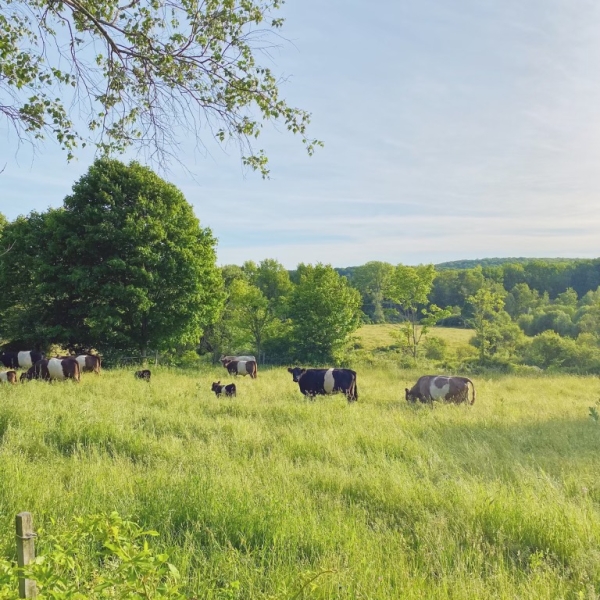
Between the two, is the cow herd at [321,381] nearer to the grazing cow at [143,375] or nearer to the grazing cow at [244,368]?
the grazing cow at [143,375]

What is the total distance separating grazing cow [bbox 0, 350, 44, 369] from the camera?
20.9 metres

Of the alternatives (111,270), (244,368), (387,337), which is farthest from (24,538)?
(387,337)

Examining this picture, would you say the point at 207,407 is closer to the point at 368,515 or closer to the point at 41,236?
the point at 368,515

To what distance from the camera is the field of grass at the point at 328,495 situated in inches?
131

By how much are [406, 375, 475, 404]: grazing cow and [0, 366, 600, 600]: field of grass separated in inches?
157

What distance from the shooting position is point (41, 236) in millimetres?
23438

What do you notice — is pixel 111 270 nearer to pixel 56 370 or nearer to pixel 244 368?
pixel 56 370

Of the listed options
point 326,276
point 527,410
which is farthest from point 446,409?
point 326,276

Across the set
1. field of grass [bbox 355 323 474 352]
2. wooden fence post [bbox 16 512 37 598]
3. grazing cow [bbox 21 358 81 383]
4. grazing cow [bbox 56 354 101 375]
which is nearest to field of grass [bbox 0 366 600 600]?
wooden fence post [bbox 16 512 37 598]

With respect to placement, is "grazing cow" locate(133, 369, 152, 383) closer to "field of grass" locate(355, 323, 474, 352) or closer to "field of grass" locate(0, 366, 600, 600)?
"field of grass" locate(0, 366, 600, 600)

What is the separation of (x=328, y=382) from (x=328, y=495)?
9.66m

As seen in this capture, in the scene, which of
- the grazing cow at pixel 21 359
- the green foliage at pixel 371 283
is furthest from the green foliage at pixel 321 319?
the green foliage at pixel 371 283

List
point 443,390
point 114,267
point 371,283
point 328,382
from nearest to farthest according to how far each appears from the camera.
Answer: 1. point 443,390
2. point 328,382
3. point 114,267
4. point 371,283

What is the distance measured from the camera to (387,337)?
64.4 meters
